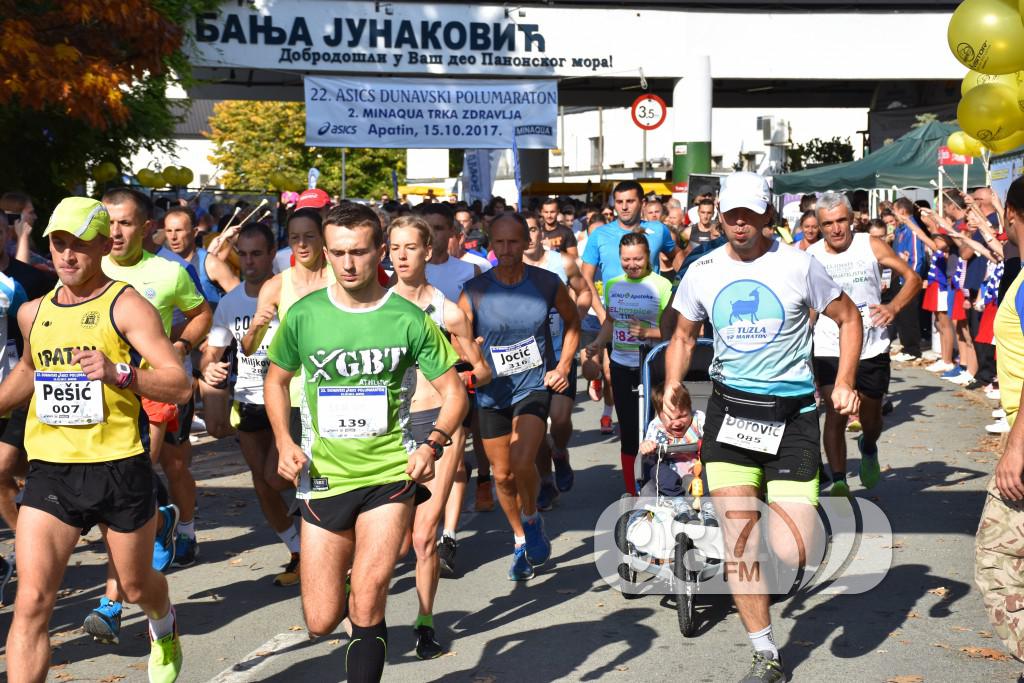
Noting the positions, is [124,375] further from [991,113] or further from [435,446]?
[991,113]

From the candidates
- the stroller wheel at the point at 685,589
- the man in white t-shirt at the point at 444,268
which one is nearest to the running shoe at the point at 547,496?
the man in white t-shirt at the point at 444,268

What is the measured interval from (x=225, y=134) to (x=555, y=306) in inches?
2513

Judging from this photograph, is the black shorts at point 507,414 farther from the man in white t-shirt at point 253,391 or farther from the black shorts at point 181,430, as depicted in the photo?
the black shorts at point 181,430

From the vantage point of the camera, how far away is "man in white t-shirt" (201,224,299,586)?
7.24 meters

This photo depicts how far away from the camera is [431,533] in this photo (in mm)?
6113

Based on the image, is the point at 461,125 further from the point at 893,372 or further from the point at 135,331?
the point at 135,331

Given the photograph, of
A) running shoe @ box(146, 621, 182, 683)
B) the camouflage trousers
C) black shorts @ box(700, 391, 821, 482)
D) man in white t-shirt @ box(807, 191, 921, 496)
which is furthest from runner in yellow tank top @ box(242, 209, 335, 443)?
the camouflage trousers

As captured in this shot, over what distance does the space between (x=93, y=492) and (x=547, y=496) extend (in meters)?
4.57

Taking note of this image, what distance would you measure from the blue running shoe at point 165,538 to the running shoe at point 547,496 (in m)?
2.51

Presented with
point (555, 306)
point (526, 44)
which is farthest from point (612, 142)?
point (555, 306)

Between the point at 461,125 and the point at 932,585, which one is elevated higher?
the point at 461,125

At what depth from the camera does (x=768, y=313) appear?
228 inches

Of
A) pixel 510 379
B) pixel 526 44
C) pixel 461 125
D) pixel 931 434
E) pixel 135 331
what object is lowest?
pixel 931 434

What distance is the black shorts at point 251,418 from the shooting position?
23.9ft
